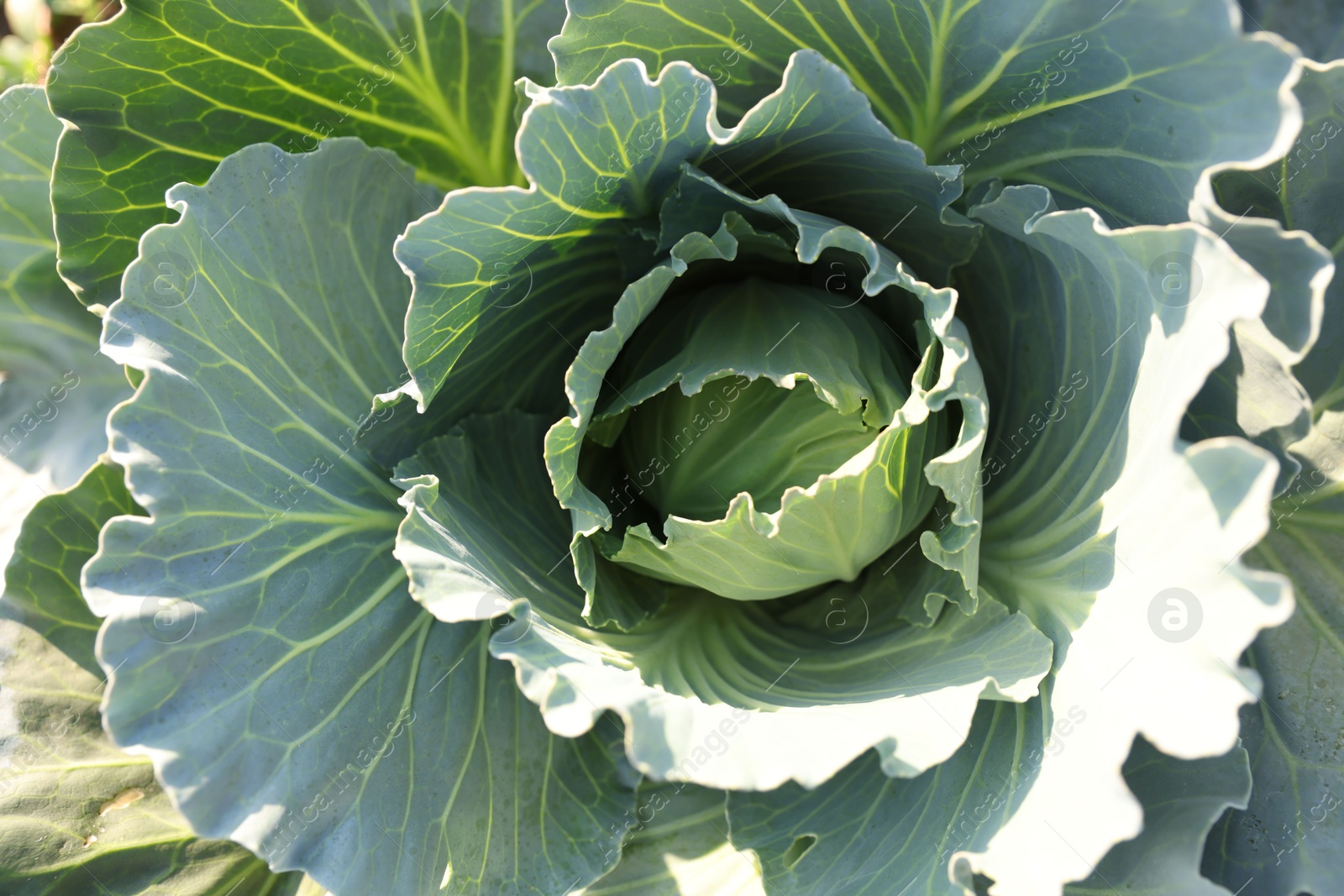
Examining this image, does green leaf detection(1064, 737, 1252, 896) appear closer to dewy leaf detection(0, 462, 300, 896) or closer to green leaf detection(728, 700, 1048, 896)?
green leaf detection(728, 700, 1048, 896)

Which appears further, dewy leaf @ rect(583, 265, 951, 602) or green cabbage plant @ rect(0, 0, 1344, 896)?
dewy leaf @ rect(583, 265, 951, 602)

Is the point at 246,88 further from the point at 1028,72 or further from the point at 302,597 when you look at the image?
the point at 1028,72

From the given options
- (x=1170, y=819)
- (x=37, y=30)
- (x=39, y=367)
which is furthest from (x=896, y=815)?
(x=37, y=30)

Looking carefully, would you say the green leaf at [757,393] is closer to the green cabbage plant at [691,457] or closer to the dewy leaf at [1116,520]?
the green cabbage plant at [691,457]

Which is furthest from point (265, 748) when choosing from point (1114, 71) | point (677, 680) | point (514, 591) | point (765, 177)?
point (1114, 71)

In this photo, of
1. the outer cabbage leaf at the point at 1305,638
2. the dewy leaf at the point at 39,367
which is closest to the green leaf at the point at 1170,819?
the outer cabbage leaf at the point at 1305,638

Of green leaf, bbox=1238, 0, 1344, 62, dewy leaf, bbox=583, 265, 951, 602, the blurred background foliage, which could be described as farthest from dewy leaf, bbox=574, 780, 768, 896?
the blurred background foliage
